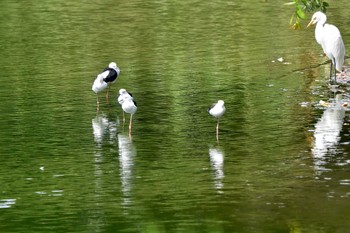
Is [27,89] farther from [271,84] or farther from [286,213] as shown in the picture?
[286,213]

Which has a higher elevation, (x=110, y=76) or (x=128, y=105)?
(x=110, y=76)

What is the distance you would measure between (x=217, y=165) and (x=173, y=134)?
7.00ft

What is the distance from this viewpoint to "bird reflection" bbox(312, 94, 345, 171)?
15289 millimetres

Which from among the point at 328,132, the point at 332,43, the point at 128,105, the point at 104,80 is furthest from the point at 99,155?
the point at 332,43

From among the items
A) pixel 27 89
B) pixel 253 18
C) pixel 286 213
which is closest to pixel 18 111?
pixel 27 89

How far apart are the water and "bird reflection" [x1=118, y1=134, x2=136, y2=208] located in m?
0.03

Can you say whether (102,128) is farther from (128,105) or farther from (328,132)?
(328,132)

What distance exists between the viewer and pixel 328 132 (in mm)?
16734

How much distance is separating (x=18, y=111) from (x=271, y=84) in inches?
202

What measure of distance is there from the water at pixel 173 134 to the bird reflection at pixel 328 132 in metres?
0.03

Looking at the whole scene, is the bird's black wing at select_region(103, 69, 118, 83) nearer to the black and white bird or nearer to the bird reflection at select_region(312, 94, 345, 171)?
the black and white bird

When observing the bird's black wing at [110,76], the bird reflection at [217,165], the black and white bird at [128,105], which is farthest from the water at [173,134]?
the bird's black wing at [110,76]

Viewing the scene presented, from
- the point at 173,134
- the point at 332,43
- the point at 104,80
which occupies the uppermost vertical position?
the point at 332,43

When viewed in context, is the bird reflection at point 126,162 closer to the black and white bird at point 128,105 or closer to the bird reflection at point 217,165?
the black and white bird at point 128,105
